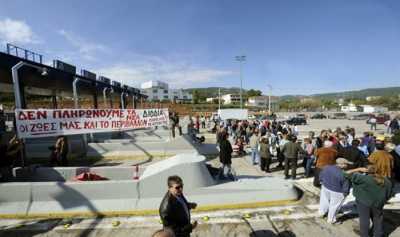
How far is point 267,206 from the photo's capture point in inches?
234

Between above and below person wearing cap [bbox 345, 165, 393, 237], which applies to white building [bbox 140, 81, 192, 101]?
above

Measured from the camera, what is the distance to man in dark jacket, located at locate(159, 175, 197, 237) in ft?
9.71

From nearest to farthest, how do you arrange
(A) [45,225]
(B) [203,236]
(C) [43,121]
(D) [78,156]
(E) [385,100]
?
1. (B) [203,236]
2. (A) [45,225]
3. (C) [43,121]
4. (D) [78,156]
5. (E) [385,100]

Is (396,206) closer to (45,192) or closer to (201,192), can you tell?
(201,192)

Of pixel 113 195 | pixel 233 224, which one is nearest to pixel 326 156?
pixel 233 224

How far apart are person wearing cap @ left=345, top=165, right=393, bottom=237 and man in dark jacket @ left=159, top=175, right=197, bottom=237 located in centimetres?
302

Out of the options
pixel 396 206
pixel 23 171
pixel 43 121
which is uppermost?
pixel 43 121

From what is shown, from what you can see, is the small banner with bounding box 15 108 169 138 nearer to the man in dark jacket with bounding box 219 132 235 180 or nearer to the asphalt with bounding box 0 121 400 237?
the asphalt with bounding box 0 121 400 237

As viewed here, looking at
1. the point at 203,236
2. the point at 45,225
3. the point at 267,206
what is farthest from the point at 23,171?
the point at 267,206

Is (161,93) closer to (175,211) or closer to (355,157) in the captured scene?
(355,157)

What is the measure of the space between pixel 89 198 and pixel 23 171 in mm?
2565

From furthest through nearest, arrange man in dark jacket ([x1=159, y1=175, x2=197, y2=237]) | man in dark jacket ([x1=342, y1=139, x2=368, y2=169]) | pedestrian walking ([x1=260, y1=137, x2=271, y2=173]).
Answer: pedestrian walking ([x1=260, y1=137, x2=271, y2=173]) → man in dark jacket ([x1=342, y1=139, x2=368, y2=169]) → man in dark jacket ([x1=159, y1=175, x2=197, y2=237])

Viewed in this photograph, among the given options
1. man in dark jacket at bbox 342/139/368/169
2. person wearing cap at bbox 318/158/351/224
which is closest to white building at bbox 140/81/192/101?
man in dark jacket at bbox 342/139/368/169

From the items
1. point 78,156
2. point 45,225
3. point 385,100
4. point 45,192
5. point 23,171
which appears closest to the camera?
point 45,225
